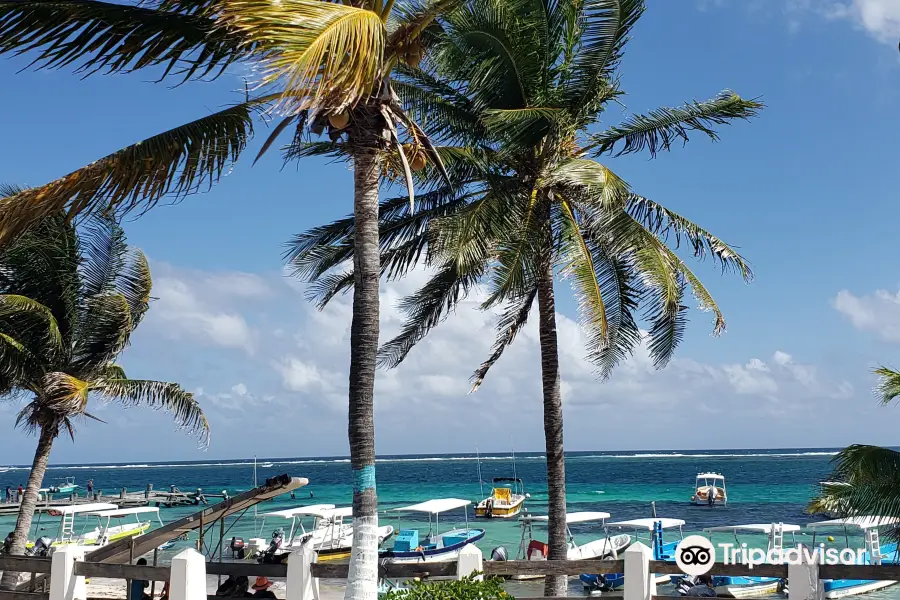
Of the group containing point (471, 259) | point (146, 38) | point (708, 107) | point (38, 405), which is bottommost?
point (38, 405)

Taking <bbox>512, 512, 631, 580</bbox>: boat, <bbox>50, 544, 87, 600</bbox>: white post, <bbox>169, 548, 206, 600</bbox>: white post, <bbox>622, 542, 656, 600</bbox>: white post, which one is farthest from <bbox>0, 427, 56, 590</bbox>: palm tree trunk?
A: <bbox>512, 512, 631, 580</bbox>: boat

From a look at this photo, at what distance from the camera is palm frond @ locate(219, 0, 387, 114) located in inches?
255

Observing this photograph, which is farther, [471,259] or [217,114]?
[471,259]

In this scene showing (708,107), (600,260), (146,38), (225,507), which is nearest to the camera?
(146,38)

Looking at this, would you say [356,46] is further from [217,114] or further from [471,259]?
[471,259]

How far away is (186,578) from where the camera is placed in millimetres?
9555

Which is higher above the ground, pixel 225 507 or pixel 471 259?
pixel 471 259

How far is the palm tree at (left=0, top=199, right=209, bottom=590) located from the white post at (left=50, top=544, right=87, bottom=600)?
4.72m

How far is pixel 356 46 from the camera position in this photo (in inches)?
281

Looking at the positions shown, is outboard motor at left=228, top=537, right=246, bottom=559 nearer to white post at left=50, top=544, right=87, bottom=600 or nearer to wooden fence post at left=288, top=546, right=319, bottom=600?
white post at left=50, top=544, right=87, bottom=600

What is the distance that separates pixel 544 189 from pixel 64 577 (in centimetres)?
893

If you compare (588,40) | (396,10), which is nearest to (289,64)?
(396,10)

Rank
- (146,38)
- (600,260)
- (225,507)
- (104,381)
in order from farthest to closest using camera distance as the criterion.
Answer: (104,381) → (600,260) → (225,507) → (146,38)

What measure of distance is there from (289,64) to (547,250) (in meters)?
7.96
